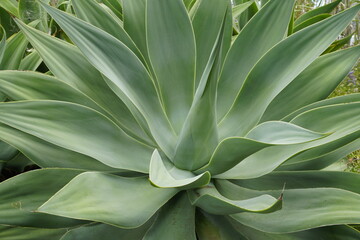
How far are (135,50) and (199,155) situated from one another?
1.05 feet

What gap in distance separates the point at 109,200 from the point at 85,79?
345 mm

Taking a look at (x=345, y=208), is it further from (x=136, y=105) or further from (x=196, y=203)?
(x=136, y=105)

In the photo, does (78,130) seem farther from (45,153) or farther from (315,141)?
(315,141)

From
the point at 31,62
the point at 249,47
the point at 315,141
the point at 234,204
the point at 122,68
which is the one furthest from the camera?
the point at 31,62

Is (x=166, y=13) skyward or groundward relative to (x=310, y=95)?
skyward

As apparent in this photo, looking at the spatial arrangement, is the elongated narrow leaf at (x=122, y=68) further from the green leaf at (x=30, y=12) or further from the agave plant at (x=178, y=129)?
the green leaf at (x=30, y=12)

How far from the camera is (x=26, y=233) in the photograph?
83 cm

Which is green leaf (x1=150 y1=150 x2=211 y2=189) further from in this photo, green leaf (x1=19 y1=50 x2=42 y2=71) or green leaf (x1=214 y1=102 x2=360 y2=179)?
green leaf (x1=19 y1=50 x2=42 y2=71)

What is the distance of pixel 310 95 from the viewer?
100 centimetres

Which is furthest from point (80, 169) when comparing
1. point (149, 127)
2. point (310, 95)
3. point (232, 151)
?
point (310, 95)

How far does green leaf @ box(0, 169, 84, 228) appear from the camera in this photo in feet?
2.42

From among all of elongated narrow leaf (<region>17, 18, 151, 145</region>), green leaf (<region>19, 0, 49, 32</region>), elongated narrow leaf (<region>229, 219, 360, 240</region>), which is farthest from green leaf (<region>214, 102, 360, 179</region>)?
green leaf (<region>19, 0, 49, 32</region>)

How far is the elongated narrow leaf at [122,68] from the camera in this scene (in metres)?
0.84

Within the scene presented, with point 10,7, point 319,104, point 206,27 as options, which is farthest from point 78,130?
point 10,7
